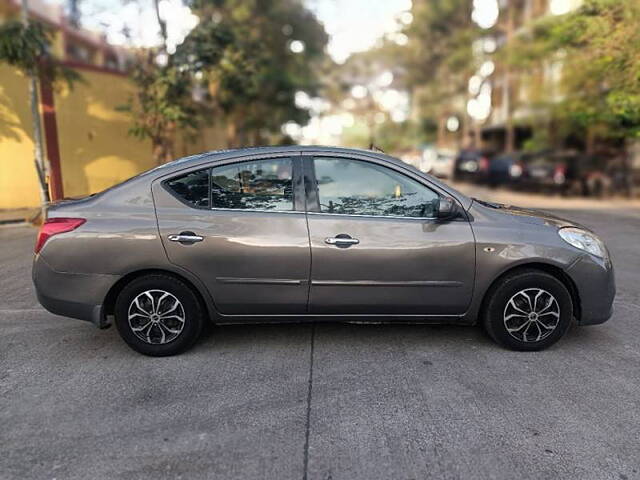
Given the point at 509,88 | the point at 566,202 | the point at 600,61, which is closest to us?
the point at 600,61

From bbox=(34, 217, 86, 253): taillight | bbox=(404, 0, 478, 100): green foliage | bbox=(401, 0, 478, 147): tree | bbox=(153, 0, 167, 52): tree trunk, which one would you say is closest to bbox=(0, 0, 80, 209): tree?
bbox=(153, 0, 167, 52): tree trunk

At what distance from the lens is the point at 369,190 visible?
4125 mm

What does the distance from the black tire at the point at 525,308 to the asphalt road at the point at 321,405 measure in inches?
4.9

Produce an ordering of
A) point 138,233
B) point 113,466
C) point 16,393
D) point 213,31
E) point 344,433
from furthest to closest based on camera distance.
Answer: point 213,31
point 138,233
point 16,393
point 344,433
point 113,466

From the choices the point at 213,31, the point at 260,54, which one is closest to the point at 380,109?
the point at 260,54

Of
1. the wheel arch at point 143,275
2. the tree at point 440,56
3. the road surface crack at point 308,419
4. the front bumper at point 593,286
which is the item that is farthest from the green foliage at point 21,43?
the tree at point 440,56

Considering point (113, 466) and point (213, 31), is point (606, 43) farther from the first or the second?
point (113, 466)

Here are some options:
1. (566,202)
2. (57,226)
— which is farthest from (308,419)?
(566,202)

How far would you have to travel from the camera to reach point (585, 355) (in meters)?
4.14

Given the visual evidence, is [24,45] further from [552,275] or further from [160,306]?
[552,275]

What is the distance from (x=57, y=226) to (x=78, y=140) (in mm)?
11216

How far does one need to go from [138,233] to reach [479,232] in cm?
252

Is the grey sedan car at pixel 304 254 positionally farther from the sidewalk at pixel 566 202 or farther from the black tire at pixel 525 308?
the sidewalk at pixel 566 202

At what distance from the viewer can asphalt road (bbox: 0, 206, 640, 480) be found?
9.09 feet
